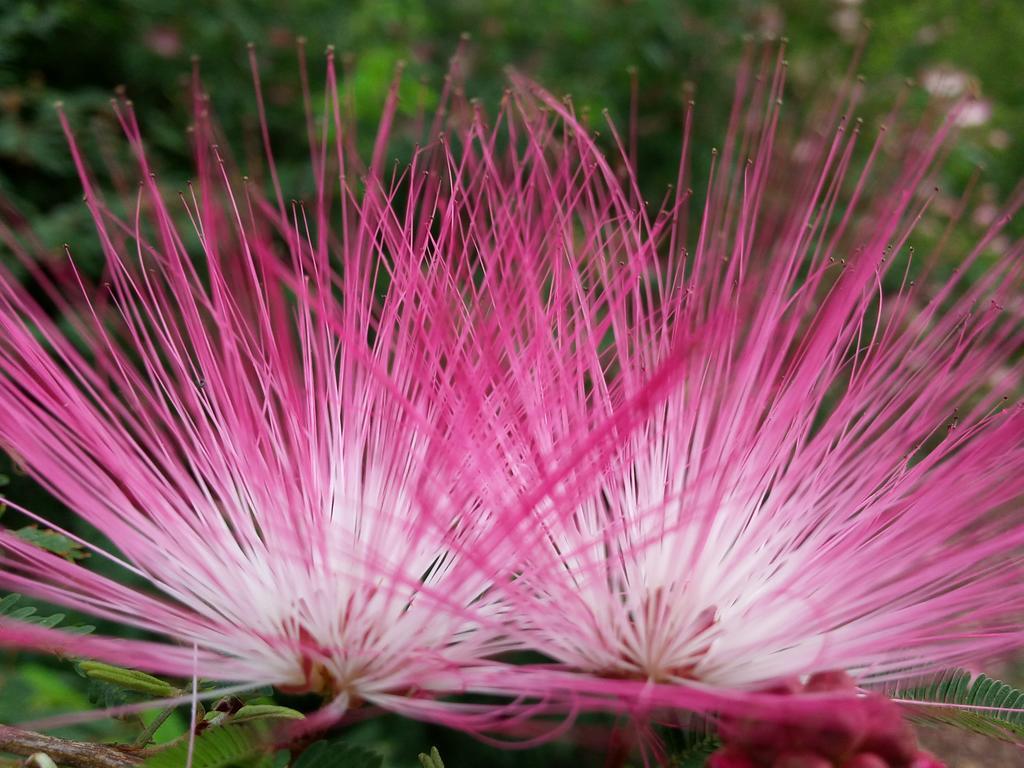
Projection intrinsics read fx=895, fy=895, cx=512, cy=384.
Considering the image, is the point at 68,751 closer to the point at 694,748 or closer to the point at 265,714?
the point at 265,714

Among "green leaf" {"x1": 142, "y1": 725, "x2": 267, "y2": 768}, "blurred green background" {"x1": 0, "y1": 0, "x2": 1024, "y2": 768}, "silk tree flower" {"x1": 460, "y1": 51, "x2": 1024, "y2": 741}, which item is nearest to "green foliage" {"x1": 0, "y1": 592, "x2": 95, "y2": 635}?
"green leaf" {"x1": 142, "y1": 725, "x2": 267, "y2": 768}

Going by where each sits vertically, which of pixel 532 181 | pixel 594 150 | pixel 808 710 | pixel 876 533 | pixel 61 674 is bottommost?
pixel 61 674

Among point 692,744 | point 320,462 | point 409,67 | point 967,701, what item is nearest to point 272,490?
point 320,462

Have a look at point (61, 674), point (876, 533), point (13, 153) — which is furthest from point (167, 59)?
point (876, 533)

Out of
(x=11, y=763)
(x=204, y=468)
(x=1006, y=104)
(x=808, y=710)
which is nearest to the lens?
(x=808, y=710)

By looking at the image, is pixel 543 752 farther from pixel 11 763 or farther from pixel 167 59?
pixel 167 59

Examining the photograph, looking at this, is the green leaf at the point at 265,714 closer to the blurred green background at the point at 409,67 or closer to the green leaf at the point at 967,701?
the green leaf at the point at 967,701

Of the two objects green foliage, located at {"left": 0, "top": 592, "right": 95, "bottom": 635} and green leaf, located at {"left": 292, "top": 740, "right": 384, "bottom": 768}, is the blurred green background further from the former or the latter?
green leaf, located at {"left": 292, "top": 740, "right": 384, "bottom": 768}
